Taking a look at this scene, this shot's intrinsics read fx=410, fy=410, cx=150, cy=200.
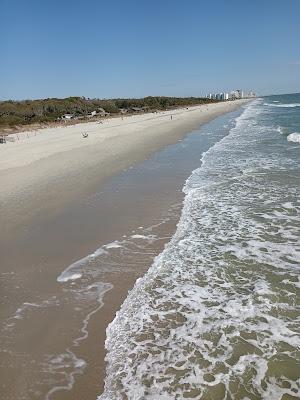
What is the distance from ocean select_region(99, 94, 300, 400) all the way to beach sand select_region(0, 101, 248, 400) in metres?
0.38

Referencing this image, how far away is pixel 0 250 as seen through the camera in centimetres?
898

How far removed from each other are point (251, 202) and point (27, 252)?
6501mm

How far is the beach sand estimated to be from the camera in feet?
16.4

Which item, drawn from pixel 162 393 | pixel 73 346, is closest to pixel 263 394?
pixel 162 393

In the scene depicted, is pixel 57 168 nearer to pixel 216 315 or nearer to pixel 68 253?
pixel 68 253

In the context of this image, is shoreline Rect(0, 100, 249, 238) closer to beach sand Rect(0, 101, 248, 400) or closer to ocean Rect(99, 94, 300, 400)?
beach sand Rect(0, 101, 248, 400)

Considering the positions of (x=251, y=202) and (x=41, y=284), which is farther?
(x=251, y=202)

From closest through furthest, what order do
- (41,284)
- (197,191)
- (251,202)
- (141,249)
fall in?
1. (41,284)
2. (141,249)
3. (251,202)
4. (197,191)

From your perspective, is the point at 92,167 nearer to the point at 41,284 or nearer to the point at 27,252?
the point at 27,252

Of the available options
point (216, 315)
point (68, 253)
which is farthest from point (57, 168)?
point (216, 315)

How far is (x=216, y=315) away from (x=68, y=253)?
12.6ft

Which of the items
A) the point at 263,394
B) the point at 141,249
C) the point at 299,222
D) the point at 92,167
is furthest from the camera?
the point at 92,167

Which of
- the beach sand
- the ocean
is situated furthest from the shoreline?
the ocean

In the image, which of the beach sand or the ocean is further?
the beach sand
